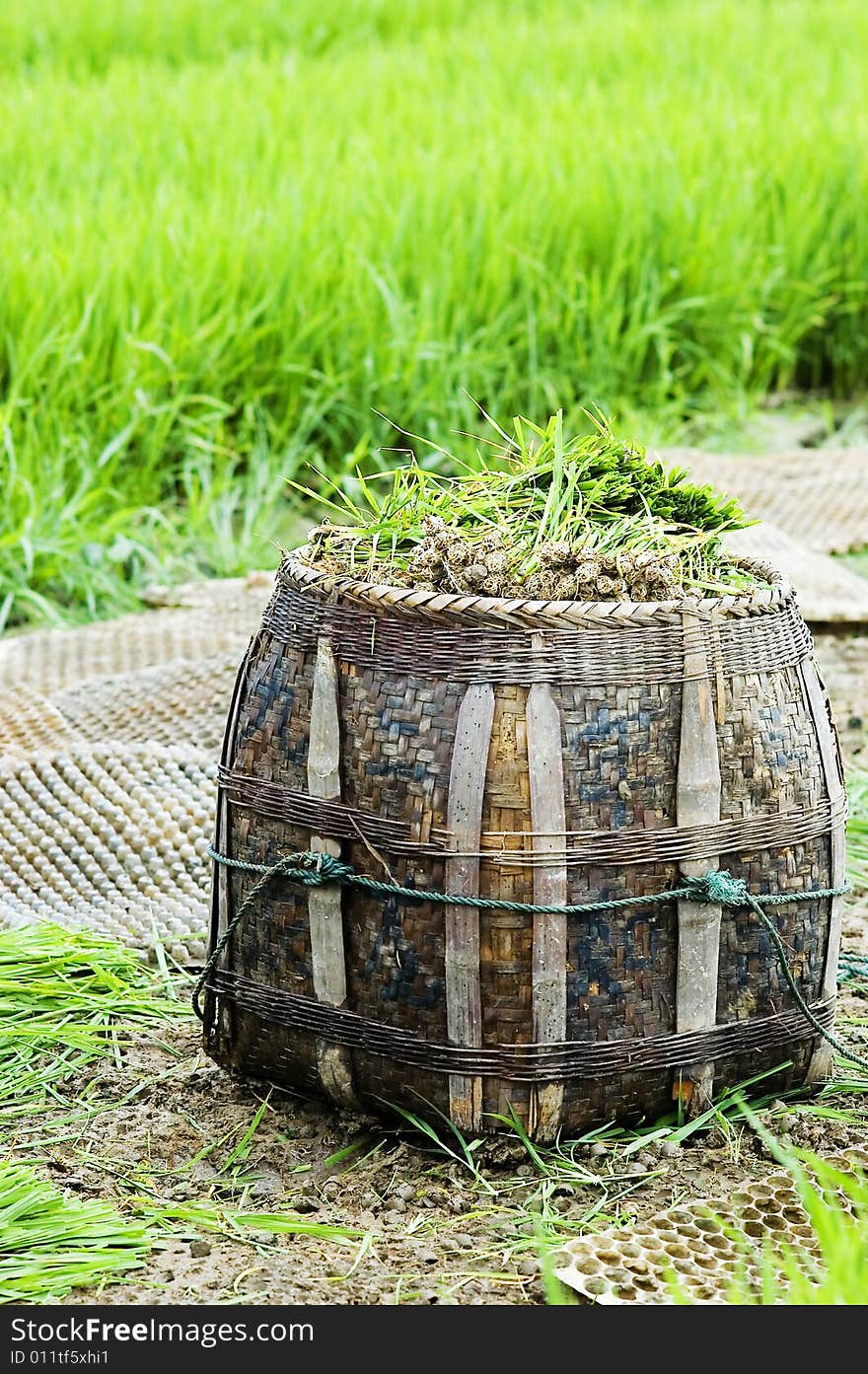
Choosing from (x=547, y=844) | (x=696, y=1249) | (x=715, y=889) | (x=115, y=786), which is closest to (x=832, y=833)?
(x=715, y=889)

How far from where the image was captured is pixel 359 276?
4754mm

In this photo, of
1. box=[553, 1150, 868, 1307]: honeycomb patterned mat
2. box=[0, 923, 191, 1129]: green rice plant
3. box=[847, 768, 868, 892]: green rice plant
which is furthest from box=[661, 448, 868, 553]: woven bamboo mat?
→ box=[553, 1150, 868, 1307]: honeycomb patterned mat

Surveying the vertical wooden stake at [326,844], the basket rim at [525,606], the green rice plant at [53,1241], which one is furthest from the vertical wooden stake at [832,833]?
the green rice plant at [53,1241]

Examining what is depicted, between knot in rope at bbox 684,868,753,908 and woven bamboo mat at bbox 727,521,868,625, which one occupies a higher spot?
woven bamboo mat at bbox 727,521,868,625

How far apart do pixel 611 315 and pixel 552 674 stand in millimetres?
3558

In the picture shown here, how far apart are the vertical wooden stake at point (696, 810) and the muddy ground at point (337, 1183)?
17cm

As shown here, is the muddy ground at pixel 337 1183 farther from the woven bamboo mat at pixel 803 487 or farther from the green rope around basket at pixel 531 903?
the woven bamboo mat at pixel 803 487

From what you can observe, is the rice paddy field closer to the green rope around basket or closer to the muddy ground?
the muddy ground

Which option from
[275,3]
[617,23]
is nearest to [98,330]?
[617,23]

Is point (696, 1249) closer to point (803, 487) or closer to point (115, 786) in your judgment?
point (115, 786)

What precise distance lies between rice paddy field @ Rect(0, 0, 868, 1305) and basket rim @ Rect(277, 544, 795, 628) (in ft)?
0.56

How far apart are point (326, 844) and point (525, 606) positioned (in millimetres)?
350

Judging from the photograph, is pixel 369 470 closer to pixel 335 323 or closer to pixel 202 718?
pixel 335 323

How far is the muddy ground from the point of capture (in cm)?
163
